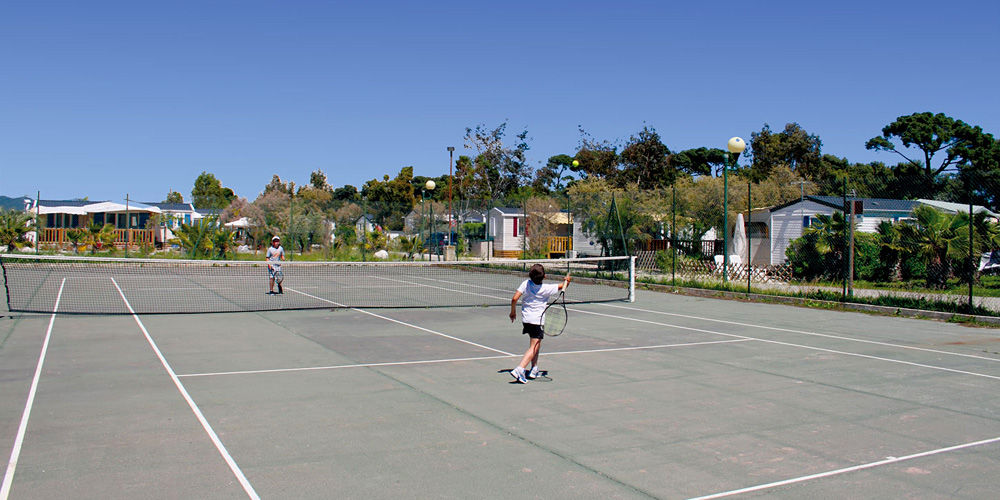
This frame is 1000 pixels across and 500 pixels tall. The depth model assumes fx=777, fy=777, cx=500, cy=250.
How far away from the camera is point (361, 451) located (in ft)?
21.2

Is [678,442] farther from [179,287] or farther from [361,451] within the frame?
[179,287]

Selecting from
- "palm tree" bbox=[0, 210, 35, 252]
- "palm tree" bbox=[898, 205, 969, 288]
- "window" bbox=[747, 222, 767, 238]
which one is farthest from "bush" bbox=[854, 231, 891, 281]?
"palm tree" bbox=[0, 210, 35, 252]

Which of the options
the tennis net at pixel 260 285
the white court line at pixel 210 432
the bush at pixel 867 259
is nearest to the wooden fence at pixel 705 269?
the tennis net at pixel 260 285

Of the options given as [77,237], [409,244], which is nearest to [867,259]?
[409,244]

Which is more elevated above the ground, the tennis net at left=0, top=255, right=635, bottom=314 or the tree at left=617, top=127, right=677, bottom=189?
the tree at left=617, top=127, right=677, bottom=189

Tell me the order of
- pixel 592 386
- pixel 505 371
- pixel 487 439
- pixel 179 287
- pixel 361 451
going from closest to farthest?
pixel 361 451 < pixel 487 439 < pixel 592 386 < pixel 505 371 < pixel 179 287

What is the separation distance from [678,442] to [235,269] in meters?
28.4

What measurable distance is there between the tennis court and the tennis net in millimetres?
4204

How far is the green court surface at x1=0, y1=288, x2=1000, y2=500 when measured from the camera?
225 inches

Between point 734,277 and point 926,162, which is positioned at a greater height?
point 926,162

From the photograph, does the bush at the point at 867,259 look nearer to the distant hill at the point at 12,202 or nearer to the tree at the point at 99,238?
the tree at the point at 99,238

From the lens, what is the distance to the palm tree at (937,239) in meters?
22.1

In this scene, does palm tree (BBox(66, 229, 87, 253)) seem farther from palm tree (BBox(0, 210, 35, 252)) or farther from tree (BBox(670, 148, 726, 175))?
tree (BBox(670, 148, 726, 175))


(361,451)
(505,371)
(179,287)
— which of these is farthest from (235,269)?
(361,451)
